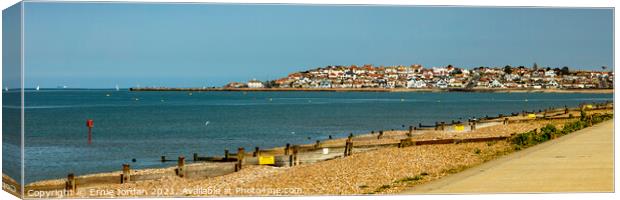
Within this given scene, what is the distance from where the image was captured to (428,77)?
1812cm

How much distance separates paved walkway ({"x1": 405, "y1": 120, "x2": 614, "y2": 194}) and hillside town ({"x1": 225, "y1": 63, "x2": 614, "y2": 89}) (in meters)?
1.13

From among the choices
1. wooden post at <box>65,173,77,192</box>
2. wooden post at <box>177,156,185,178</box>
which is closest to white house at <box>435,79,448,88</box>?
wooden post at <box>177,156,185,178</box>

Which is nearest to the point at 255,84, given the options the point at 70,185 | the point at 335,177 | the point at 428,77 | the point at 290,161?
the point at 290,161

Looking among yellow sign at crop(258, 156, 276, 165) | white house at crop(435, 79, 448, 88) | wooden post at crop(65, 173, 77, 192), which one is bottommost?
wooden post at crop(65, 173, 77, 192)

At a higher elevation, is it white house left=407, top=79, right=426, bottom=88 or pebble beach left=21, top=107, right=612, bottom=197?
white house left=407, top=79, right=426, bottom=88

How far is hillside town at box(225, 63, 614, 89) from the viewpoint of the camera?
58.4 feet

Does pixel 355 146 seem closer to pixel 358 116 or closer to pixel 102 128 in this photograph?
pixel 358 116

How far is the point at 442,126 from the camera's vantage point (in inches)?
1200

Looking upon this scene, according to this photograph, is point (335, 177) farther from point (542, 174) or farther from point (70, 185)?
point (70, 185)

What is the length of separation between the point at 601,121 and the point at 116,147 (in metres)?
11.5

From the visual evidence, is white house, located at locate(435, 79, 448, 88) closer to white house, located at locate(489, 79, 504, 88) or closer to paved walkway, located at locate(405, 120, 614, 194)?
white house, located at locate(489, 79, 504, 88)

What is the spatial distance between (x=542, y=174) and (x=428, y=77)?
2.86 metres

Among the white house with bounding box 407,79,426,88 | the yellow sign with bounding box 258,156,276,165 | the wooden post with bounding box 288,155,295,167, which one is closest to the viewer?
the white house with bounding box 407,79,426,88

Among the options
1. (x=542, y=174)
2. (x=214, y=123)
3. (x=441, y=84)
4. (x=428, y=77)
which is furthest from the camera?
(x=214, y=123)
